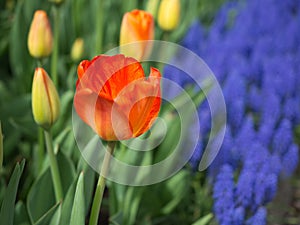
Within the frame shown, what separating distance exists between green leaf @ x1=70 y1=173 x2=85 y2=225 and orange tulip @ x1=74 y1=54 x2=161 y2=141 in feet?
0.36

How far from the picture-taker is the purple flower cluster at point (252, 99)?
1141 mm

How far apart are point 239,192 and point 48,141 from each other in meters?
0.36

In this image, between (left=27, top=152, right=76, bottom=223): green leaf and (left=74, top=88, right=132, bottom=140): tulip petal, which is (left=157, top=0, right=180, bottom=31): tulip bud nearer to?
(left=27, top=152, right=76, bottom=223): green leaf

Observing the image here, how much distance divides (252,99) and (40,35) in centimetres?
72

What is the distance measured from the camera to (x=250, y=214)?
1.20 meters

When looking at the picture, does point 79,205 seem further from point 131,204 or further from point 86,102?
point 131,204

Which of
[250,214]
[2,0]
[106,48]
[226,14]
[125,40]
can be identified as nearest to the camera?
[125,40]

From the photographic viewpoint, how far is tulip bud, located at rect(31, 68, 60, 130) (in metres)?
0.89

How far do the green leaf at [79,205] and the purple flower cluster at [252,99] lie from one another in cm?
35

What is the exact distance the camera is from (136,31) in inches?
42.7

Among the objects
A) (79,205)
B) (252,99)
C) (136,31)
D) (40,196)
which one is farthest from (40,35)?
(252,99)

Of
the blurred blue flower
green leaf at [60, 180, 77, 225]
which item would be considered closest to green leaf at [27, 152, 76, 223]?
green leaf at [60, 180, 77, 225]

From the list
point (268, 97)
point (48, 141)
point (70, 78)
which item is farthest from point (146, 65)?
point (48, 141)

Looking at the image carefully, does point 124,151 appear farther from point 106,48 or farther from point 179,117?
point 106,48
